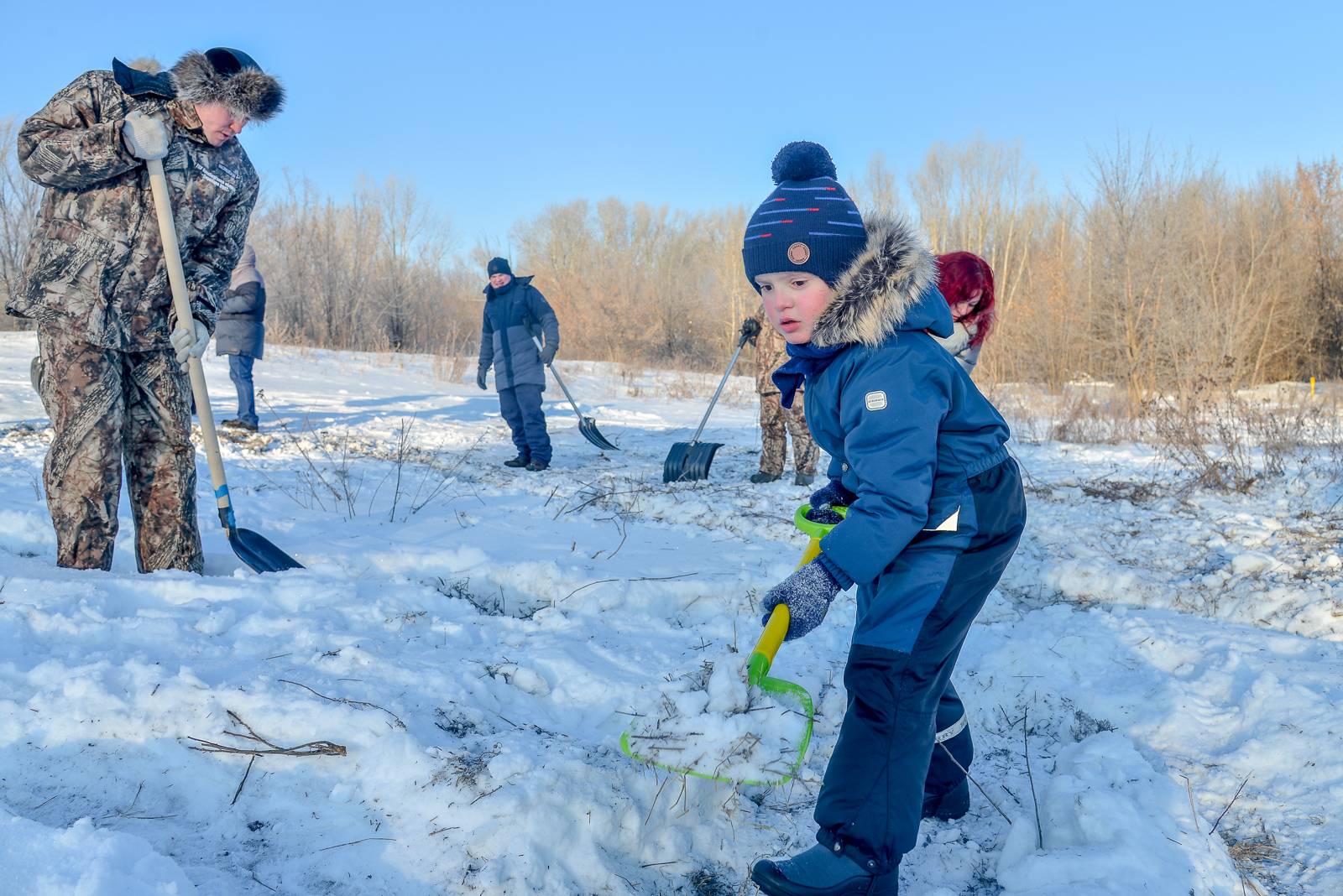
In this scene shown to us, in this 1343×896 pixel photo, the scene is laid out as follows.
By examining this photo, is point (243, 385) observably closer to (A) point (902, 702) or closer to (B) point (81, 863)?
(B) point (81, 863)

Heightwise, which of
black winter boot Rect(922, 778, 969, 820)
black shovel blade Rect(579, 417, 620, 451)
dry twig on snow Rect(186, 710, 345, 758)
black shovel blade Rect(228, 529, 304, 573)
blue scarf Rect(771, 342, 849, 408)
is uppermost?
blue scarf Rect(771, 342, 849, 408)

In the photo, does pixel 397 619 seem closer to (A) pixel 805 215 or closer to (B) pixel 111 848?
(B) pixel 111 848

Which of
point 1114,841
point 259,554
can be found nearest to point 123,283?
point 259,554

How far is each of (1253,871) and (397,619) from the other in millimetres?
2557

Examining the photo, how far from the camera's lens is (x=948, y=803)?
2.30 metres

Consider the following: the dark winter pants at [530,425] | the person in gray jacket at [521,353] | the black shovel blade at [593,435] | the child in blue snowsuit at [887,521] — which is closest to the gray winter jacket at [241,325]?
the person in gray jacket at [521,353]

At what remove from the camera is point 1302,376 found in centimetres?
2014

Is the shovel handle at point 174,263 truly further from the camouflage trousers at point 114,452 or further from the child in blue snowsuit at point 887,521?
the child in blue snowsuit at point 887,521

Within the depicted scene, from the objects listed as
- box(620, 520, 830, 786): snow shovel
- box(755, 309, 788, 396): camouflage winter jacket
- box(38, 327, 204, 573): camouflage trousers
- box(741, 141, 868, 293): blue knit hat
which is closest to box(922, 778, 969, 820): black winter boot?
box(620, 520, 830, 786): snow shovel

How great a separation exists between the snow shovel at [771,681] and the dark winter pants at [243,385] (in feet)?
24.8

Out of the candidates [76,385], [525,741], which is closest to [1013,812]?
[525,741]

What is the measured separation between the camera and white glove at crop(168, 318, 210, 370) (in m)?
3.32

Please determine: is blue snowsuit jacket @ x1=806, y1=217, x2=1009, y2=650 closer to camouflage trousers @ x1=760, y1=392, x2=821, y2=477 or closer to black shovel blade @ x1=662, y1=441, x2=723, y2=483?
camouflage trousers @ x1=760, y1=392, x2=821, y2=477

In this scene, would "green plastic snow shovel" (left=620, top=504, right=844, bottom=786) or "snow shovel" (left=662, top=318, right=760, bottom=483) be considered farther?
"snow shovel" (left=662, top=318, right=760, bottom=483)
